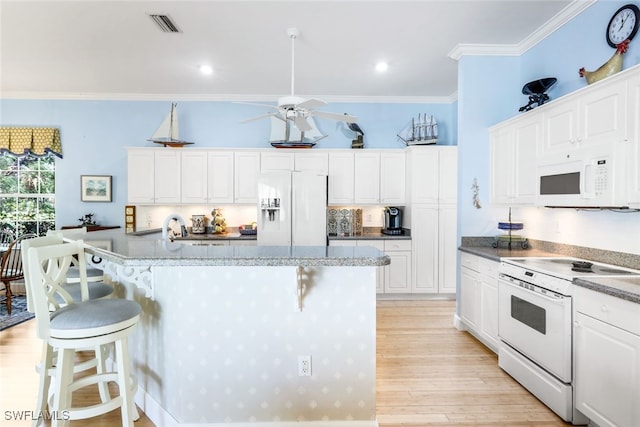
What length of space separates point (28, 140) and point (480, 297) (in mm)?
6425

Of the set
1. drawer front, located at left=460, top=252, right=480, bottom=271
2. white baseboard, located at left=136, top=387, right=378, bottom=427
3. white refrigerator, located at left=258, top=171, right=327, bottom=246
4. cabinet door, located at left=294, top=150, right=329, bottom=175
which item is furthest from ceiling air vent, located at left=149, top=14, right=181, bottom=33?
drawer front, located at left=460, top=252, right=480, bottom=271

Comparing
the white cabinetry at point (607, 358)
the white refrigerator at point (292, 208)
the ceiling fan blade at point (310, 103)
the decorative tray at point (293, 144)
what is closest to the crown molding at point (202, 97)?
the decorative tray at point (293, 144)

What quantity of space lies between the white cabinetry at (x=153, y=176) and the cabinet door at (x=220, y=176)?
18.3 inches

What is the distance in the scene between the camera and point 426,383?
8.59 ft

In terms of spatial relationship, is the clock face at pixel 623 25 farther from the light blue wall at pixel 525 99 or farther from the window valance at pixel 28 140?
the window valance at pixel 28 140

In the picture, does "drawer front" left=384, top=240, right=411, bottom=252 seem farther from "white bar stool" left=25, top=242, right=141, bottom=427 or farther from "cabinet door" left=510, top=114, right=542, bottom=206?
"white bar stool" left=25, top=242, right=141, bottom=427

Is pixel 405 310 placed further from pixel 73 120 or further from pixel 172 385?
pixel 73 120

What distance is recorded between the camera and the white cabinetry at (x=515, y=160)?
2.98 metres

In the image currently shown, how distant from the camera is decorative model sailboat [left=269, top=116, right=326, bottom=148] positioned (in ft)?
16.5

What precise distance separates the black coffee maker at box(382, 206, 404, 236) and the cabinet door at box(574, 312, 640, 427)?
3.06 m

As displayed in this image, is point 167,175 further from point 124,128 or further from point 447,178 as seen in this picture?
point 447,178

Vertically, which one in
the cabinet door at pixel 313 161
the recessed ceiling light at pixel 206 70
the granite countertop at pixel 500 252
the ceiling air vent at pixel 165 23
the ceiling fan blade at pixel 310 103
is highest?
the recessed ceiling light at pixel 206 70

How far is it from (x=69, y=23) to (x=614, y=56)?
447cm

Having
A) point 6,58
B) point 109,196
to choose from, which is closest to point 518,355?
point 109,196
